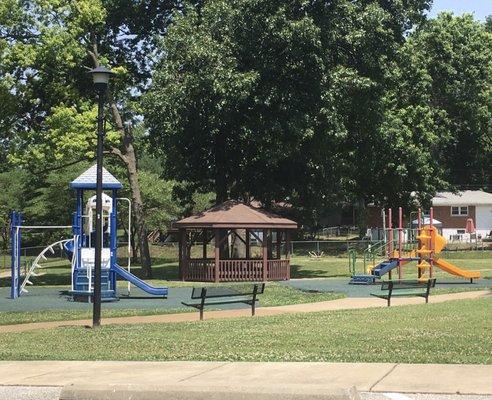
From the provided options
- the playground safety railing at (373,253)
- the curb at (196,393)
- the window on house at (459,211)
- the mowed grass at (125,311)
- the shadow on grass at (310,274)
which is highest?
the window on house at (459,211)

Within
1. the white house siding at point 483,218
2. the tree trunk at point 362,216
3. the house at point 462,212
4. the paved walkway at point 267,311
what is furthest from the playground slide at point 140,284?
the white house siding at point 483,218

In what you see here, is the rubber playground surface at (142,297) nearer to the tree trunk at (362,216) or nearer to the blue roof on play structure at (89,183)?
the blue roof on play structure at (89,183)

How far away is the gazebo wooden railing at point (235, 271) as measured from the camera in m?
31.5

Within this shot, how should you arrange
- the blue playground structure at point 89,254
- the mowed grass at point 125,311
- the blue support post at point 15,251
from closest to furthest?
the mowed grass at point 125,311 → the blue playground structure at point 89,254 → the blue support post at point 15,251

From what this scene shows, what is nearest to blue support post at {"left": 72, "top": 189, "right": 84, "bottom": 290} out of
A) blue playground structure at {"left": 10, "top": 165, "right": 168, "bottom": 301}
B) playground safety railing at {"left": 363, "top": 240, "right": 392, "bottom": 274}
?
blue playground structure at {"left": 10, "top": 165, "right": 168, "bottom": 301}

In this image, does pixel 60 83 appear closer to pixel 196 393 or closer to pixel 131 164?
pixel 131 164

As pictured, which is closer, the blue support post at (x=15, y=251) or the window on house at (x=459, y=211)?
the blue support post at (x=15, y=251)

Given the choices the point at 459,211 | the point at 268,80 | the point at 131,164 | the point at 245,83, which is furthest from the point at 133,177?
the point at 459,211

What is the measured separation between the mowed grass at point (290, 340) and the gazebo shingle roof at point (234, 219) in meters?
15.1

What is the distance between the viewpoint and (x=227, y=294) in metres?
17.4

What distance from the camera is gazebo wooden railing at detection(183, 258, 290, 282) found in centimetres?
3147

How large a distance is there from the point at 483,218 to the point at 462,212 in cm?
186

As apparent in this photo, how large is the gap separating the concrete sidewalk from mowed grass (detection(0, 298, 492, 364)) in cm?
55

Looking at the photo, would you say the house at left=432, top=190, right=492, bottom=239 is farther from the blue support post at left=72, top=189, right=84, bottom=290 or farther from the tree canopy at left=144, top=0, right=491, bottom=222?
Answer: the blue support post at left=72, top=189, right=84, bottom=290
